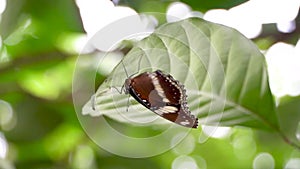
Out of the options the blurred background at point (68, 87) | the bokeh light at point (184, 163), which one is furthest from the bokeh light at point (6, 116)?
the bokeh light at point (184, 163)

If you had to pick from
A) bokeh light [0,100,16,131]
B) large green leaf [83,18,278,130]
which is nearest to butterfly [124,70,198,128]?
large green leaf [83,18,278,130]

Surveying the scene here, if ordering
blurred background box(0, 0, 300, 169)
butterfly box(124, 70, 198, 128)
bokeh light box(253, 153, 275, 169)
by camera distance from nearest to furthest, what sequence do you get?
1. butterfly box(124, 70, 198, 128)
2. blurred background box(0, 0, 300, 169)
3. bokeh light box(253, 153, 275, 169)

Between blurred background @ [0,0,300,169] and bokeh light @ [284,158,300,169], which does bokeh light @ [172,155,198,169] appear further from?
bokeh light @ [284,158,300,169]

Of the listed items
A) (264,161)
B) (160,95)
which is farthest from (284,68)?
(160,95)

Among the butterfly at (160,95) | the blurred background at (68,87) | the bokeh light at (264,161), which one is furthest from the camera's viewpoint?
the bokeh light at (264,161)

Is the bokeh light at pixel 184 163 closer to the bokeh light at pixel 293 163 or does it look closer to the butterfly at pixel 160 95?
the bokeh light at pixel 293 163
